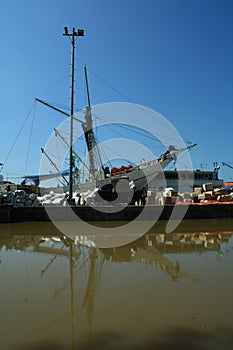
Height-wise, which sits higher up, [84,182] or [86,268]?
[84,182]

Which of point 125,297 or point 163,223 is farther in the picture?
point 163,223

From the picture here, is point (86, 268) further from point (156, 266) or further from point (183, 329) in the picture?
point (183, 329)

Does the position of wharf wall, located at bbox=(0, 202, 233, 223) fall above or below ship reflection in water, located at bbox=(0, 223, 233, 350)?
above

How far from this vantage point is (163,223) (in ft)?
56.7

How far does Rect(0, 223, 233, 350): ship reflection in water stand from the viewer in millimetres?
3564

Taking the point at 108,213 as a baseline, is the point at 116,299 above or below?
below

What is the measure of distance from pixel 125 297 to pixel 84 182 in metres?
36.8

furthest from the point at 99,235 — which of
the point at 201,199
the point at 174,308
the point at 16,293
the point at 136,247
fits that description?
the point at 201,199

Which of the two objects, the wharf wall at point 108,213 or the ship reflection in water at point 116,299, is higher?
the wharf wall at point 108,213

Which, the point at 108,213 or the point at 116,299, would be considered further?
the point at 108,213

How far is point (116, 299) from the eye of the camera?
488cm

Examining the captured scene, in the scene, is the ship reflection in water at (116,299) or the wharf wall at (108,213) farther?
the wharf wall at (108,213)

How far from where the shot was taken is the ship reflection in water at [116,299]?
11.7 ft

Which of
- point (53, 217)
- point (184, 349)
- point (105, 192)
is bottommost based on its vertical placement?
point (184, 349)
